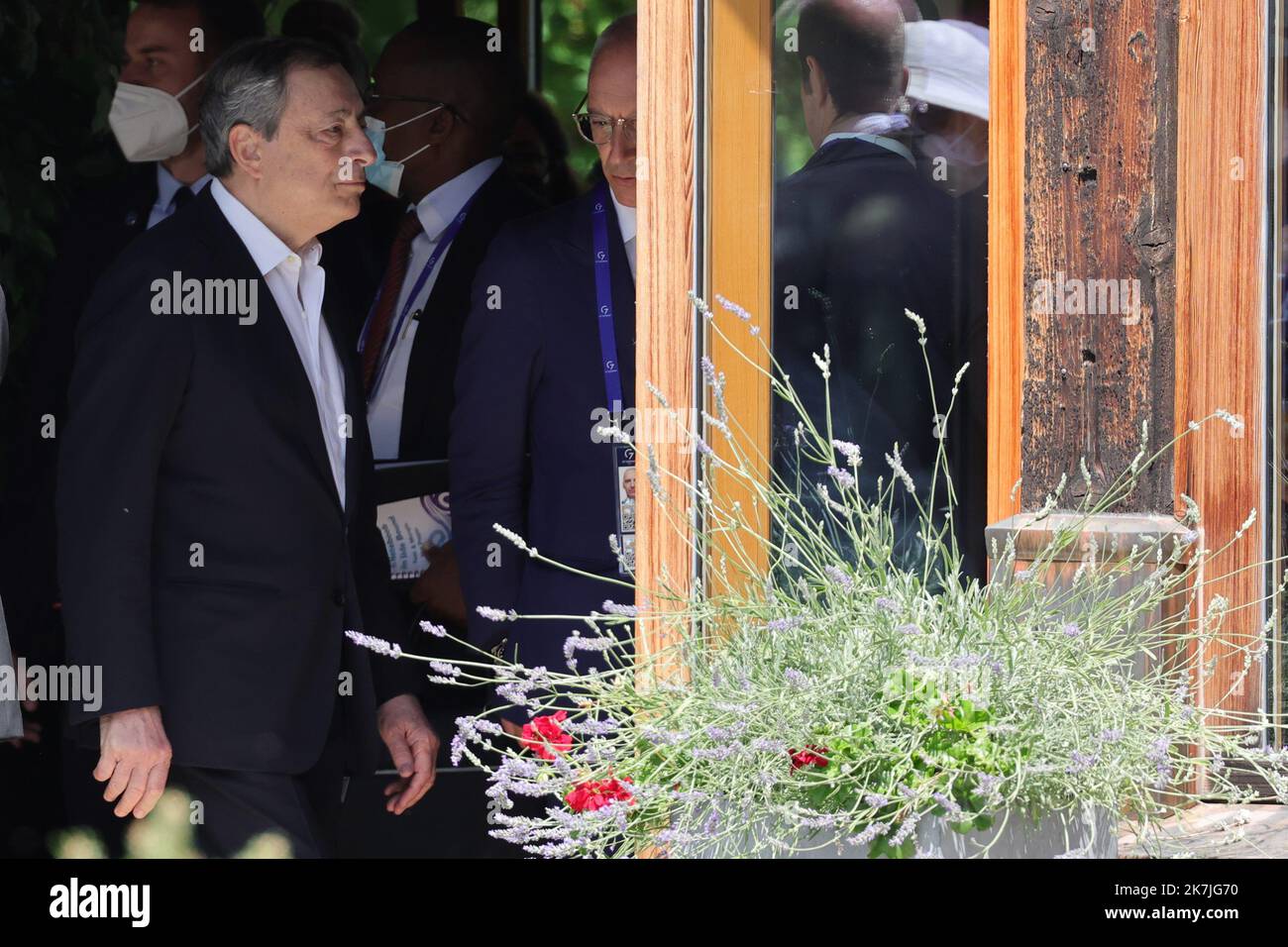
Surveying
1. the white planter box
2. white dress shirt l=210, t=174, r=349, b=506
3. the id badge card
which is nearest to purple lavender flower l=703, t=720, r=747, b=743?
the white planter box

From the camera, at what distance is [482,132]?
458 centimetres

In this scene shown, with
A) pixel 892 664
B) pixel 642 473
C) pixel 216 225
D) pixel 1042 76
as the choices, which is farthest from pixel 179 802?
pixel 1042 76

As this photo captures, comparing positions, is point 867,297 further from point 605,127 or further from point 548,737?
point 548,737

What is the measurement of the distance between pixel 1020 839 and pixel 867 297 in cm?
127

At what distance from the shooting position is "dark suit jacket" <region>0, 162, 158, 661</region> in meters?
4.17

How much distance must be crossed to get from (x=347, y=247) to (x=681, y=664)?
2354 millimetres

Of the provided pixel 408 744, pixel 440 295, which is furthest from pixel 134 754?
pixel 440 295

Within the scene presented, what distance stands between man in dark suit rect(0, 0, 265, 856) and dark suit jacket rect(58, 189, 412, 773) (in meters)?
0.40

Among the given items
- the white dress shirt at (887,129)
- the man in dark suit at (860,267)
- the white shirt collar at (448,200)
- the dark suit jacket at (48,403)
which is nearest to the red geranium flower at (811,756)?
the man in dark suit at (860,267)

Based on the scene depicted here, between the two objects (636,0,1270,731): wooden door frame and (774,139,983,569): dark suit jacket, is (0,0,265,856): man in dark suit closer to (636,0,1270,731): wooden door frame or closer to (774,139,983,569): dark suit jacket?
(636,0,1270,731): wooden door frame

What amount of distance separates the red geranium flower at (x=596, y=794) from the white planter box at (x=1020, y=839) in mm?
214

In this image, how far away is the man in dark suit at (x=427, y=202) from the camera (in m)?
4.46

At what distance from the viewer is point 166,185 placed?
4352 mm

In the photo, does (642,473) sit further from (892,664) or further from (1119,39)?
(1119,39)
